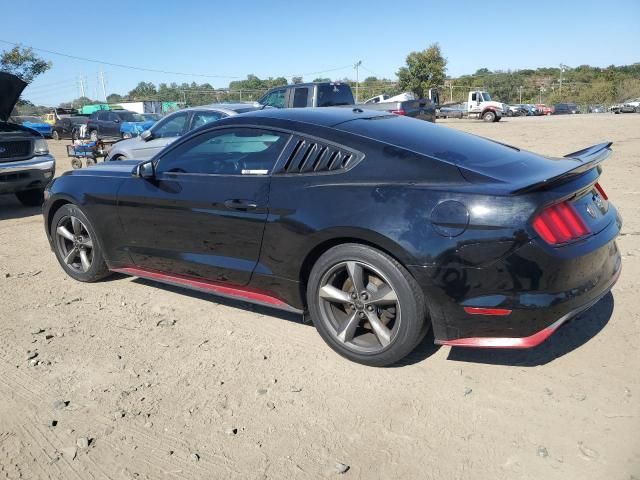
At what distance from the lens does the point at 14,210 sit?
28.6 ft

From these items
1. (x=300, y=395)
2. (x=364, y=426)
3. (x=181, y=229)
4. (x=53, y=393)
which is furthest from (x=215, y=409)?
(x=181, y=229)

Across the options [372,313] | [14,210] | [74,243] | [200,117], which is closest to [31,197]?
[14,210]

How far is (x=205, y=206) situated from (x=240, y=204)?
326mm

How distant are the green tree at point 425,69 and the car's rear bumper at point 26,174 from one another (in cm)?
5624

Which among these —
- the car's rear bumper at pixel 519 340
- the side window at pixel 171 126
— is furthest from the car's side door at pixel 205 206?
the side window at pixel 171 126

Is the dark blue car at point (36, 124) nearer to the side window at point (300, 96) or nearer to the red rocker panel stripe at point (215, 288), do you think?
the side window at point (300, 96)

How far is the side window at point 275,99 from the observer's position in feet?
45.1

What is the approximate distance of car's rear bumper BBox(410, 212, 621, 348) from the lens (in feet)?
8.79

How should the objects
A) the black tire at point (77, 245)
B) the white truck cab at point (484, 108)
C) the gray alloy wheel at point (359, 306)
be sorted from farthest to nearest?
1. the white truck cab at point (484, 108)
2. the black tire at point (77, 245)
3. the gray alloy wheel at point (359, 306)

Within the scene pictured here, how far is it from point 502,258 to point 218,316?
2.24 metres

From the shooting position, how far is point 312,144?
11.2 feet

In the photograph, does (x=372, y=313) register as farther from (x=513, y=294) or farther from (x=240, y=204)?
(x=240, y=204)

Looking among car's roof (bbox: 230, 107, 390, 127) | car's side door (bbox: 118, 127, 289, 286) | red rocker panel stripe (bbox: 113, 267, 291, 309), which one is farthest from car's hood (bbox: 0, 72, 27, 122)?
car's roof (bbox: 230, 107, 390, 127)

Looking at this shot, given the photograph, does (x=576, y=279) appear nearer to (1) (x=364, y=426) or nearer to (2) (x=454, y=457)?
(2) (x=454, y=457)
